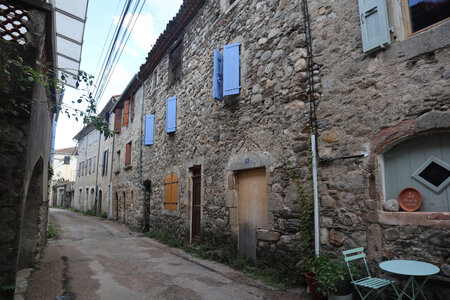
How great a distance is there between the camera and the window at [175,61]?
8.95 m

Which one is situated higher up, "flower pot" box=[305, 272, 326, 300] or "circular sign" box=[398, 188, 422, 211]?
"circular sign" box=[398, 188, 422, 211]

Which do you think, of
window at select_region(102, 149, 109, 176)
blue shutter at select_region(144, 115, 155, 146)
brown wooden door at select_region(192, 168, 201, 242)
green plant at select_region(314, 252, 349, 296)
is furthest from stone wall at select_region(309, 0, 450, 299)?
window at select_region(102, 149, 109, 176)

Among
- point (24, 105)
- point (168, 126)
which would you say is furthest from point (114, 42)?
point (24, 105)

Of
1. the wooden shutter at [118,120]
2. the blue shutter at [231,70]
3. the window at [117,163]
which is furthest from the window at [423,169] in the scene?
the wooden shutter at [118,120]

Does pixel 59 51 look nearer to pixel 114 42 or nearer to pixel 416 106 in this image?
pixel 114 42

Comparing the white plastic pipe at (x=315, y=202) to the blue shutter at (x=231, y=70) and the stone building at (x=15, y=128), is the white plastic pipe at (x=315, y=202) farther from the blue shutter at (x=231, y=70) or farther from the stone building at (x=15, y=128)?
the stone building at (x=15, y=128)

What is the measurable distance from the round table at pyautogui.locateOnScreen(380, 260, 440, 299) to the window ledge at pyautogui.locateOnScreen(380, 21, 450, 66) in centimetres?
216

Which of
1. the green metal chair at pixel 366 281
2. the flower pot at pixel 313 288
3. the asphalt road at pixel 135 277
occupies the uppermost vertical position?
the green metal chair at pixel 366 281

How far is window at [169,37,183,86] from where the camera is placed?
8.95 meters

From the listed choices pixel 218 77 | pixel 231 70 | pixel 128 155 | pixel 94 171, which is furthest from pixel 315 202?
pixel 94 171

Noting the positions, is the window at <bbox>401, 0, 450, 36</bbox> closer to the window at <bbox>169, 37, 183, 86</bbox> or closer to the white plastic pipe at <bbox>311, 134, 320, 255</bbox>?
the white plastic pipe at <bbox>311, 134, 320, 255</bbox>

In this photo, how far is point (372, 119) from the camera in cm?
354

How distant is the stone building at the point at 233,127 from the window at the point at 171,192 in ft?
0.09

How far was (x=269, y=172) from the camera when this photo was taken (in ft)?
16.1
